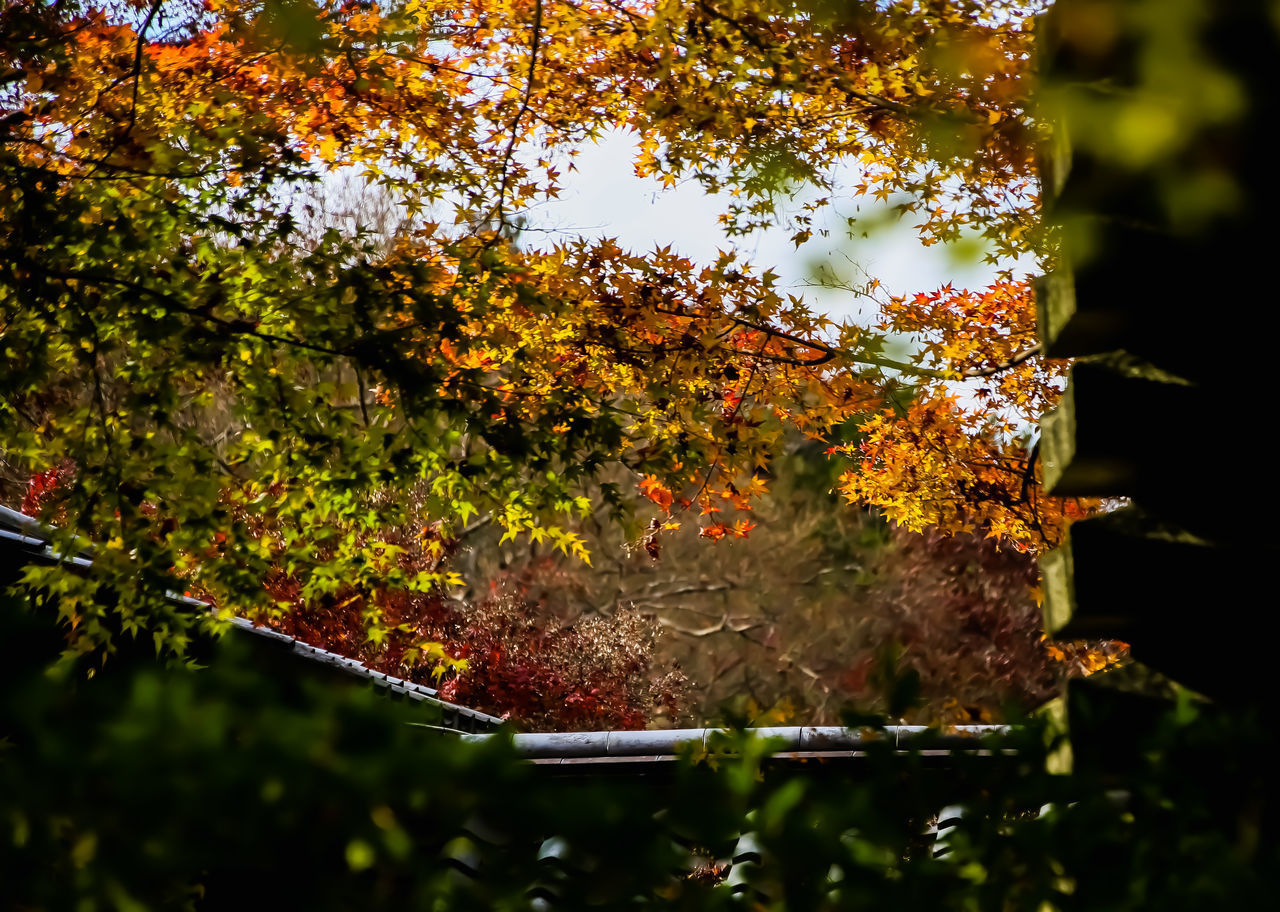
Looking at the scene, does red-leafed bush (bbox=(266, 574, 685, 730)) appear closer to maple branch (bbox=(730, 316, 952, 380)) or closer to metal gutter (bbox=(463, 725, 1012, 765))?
maple branch (bbox=(730, 316, 952, 380))

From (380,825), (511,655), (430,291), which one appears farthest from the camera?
(511,655)

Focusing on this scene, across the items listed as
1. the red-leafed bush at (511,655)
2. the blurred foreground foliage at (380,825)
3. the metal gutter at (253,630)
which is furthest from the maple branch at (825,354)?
the red-leafed bush at (511,655)

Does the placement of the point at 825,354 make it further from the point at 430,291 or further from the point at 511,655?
the point at 511,655

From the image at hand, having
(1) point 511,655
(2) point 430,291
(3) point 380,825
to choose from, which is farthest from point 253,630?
(1) point 511,655

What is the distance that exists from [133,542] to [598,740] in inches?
83.5

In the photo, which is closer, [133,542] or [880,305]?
[133,542]

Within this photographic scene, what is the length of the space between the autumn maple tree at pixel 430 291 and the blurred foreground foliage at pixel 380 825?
5.36ft

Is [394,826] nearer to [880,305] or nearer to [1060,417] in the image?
[1060,417]

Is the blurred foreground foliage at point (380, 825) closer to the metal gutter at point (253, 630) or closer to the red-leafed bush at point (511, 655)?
the metal gutter at point (253, 630)

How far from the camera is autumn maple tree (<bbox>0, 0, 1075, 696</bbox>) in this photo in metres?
4.11

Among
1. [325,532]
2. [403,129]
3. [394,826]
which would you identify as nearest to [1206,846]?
[394,826]

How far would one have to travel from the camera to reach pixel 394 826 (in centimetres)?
105

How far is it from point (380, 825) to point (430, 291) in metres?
3.70

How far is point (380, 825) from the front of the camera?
1.06 m
